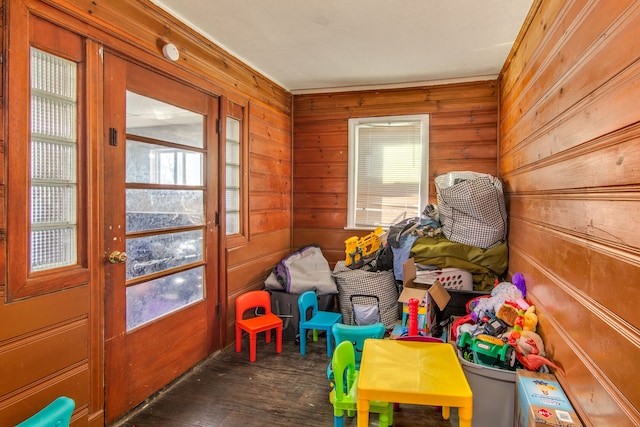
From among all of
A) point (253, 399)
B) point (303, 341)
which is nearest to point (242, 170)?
point (303, 341)

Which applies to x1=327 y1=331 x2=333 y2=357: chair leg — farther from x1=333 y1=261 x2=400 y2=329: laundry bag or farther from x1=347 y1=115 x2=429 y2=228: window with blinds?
x1=347 y1=115 x2=429 y2=228: window with blinds

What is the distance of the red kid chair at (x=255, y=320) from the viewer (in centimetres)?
293

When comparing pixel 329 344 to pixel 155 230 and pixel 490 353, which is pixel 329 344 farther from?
pixel 155 230

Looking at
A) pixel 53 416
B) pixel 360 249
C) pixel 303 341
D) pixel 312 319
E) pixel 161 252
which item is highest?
pixel 161 252

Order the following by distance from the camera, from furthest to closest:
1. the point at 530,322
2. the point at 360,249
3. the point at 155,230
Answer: the point at 360,249 → the point at 155,230 → the point at 530,322

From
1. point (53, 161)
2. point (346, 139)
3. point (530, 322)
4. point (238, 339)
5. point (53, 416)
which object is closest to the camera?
point (53, 416)

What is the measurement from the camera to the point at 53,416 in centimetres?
153

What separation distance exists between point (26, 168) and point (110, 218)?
1.61 feet

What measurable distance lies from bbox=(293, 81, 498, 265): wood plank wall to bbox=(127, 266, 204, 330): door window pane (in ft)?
5.68

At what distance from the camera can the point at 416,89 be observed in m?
3.93

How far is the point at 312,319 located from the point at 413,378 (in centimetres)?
164

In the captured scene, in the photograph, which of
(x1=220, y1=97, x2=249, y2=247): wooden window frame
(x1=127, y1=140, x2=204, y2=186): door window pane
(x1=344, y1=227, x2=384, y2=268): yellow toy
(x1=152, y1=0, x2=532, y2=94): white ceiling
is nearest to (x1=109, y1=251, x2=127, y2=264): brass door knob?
(x1=127, y1=140, x2=204, y2=186): door window pane

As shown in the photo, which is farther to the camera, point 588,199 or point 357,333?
point 357,333

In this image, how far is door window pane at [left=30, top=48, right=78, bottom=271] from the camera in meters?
1.70
